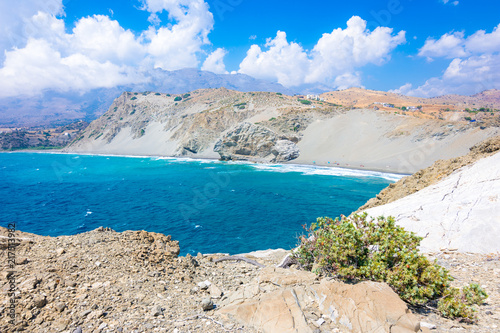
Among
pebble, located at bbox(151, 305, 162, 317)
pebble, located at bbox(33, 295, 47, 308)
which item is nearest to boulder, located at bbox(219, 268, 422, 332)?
pebble, located at bbox(151, 305, 162, 317)

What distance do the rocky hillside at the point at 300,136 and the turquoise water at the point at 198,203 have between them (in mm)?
14922

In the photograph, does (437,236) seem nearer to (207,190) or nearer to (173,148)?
(207,190)

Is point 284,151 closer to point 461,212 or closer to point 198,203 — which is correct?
point 198,203

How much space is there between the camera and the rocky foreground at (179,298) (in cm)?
453

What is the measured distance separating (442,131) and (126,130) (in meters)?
132

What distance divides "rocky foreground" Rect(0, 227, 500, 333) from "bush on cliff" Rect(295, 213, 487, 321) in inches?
12.8

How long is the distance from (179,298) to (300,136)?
72.0 meters

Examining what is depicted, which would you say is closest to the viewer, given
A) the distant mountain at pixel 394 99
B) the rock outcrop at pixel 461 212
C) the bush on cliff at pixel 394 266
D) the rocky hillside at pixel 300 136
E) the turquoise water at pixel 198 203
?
the bush on cliff at pixel 394 266

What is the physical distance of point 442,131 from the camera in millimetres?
56188

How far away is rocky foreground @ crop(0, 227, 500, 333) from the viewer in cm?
453

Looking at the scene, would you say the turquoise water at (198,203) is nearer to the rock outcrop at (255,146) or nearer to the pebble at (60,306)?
the pebble at (60,306)

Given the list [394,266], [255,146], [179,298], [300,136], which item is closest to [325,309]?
[394,266]

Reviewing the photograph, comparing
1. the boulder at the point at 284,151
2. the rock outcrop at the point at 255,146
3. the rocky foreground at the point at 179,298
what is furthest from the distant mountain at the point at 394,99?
the rocky foreground at the point at 179,298

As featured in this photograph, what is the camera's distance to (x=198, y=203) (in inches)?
1226
